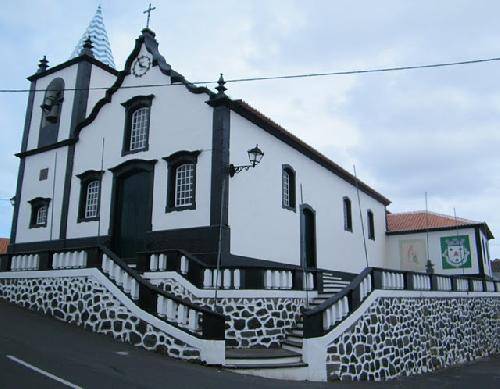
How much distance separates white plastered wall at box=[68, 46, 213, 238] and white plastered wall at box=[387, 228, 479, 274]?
15914 millimetres

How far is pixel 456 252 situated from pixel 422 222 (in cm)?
263

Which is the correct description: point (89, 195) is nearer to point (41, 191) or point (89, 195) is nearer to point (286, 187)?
point (41, 191)

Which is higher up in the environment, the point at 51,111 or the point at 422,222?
the point at 51,111

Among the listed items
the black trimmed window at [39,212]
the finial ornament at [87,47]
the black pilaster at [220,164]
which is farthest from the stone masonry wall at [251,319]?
the finial ornament at [87,47]

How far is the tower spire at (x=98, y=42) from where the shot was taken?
19078 millimetres

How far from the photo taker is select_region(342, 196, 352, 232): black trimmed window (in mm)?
20797

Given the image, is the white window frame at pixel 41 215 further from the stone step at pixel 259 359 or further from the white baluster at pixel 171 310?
the stone step at pixel 259 359

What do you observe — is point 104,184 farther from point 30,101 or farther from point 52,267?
point 30,101

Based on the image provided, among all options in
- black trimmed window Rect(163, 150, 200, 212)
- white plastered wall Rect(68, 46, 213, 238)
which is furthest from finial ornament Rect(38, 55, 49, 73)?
black trimmed window Rect(163, 150, 200, 212)

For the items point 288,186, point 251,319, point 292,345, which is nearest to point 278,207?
point 288,186

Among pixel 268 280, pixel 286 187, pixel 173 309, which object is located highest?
pixel 286 187

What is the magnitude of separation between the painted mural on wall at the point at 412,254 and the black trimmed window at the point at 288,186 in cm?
1193

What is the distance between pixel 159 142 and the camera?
14.4 metres

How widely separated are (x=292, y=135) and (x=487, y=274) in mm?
14655
